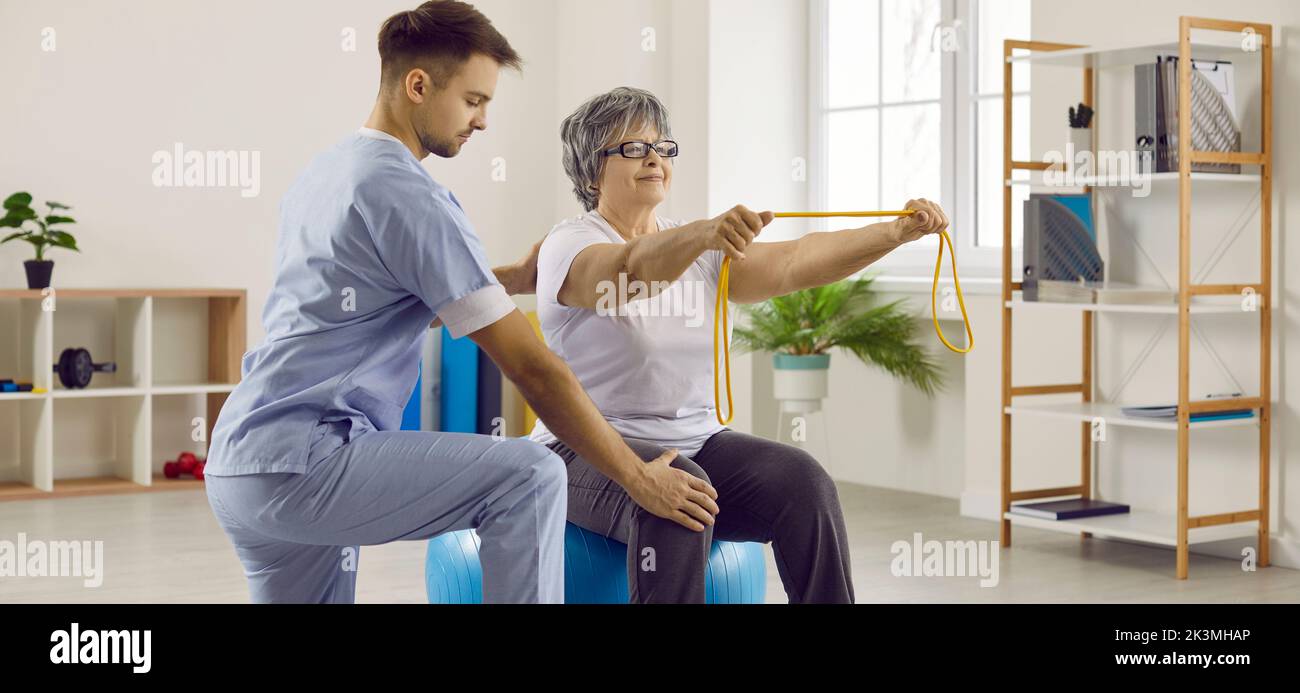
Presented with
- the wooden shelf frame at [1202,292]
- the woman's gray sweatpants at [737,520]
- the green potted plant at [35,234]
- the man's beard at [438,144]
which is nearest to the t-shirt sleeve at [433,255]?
the man's beard at [438,144]

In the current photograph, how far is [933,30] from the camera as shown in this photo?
5.70 metres

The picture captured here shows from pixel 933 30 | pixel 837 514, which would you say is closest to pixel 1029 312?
pixel 933 30

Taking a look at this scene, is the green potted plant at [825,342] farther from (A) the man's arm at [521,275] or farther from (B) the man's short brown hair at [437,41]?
(B) the man's short brown hair at [437,41]

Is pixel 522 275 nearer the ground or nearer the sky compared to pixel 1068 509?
nearer the sky

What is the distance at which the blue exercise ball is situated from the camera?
2582 millimetres

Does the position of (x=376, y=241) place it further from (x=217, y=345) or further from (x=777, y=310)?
(x=217, y=345)

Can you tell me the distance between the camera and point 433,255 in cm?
200

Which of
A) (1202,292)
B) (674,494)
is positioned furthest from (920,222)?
(1202,292)

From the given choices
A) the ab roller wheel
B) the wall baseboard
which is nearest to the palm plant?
the wall baseboard

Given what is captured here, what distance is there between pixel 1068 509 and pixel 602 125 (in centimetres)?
231

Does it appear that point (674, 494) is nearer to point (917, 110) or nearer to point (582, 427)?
point (582, 427)

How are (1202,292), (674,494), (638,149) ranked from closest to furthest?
(674,494)
(638,149)
(1202,292)

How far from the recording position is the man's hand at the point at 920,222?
2.49 metres

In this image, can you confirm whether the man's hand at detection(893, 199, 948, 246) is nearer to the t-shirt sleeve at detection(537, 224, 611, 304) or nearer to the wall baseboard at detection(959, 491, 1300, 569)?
the t-shirt sleeve at detection(537, 224, 611, 304)
